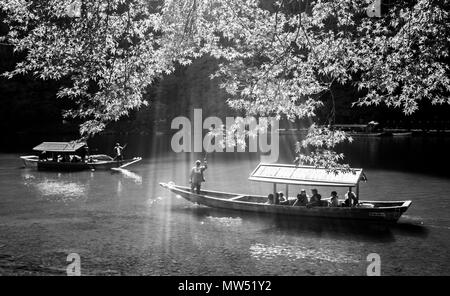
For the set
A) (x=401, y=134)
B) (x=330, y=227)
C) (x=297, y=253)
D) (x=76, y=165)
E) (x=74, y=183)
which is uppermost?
(x=401, y=134)

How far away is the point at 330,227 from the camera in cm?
2028

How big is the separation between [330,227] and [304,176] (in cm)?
318

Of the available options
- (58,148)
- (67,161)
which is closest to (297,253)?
(58,148)

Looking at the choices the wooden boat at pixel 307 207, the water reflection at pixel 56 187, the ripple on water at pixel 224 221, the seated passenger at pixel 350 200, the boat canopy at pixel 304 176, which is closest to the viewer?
the wooden boat at pixel 307 207

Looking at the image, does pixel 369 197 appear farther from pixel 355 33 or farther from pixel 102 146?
pixel 102 146

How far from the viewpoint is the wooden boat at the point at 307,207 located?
66.3ft

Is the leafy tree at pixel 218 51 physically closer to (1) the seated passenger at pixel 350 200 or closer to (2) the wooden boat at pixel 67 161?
(1) the seated passenger at pixel 350 200

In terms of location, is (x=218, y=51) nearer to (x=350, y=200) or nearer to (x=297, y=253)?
(x=297, y=253)

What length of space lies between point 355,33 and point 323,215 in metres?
9.95

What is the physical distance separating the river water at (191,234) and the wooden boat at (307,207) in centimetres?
46

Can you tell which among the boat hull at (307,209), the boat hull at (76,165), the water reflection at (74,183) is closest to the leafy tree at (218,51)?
the boat hull at (307,209)

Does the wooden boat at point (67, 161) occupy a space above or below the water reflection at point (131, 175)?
above

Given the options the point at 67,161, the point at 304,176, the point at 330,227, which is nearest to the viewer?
the point at 330,227

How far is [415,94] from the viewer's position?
Result: 1290cm
